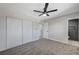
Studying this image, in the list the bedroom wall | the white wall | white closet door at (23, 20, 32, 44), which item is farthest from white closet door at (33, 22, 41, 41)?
the white wall

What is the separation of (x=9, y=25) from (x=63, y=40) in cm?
372

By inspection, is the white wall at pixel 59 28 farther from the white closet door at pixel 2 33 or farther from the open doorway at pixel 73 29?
the white closet door at pixel 2 33

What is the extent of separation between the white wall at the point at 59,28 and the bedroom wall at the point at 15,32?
5.66 ft

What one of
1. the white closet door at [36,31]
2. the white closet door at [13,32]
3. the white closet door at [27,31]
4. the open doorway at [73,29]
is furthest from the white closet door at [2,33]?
the open doorway at [73,29]

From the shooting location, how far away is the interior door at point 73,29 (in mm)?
4074

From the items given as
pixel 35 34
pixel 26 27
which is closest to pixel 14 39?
pixel 26 27

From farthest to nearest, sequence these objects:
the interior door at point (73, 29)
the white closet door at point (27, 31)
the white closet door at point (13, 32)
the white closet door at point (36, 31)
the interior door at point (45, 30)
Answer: the interior door at point (45, 30) → the white closet door at point (36, 31) → the white closet door at point (27, 31) → the interior door at point (73, 29) → the white closet door at point (13, 32)

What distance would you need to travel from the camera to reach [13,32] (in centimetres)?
346

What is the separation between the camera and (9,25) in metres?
3.27

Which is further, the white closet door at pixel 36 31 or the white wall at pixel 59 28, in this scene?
the white closet door at pixel 36 31

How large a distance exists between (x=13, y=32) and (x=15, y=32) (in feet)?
0.44

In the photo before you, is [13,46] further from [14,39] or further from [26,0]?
[26,0]

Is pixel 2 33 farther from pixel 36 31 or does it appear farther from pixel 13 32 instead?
pixel 36 31

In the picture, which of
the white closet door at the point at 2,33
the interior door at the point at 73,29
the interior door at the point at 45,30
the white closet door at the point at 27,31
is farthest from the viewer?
the interior door at the point at 45,30
